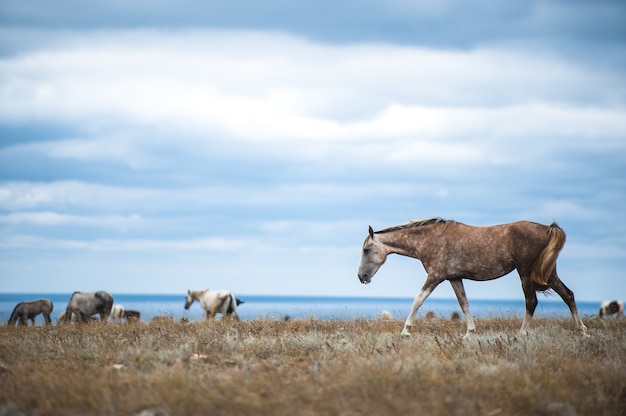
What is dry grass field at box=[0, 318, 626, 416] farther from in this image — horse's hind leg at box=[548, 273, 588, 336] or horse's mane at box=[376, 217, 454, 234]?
horse's mane at box=[376, 217, 454, 234]

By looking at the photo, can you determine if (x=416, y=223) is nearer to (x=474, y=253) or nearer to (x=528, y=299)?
(x=474, y=253)

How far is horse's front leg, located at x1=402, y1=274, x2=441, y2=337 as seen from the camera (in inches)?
494

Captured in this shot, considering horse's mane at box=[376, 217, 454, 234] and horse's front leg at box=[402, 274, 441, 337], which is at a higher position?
horse's mane at box=[376, 217, 454, 234]

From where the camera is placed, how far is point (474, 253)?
42.8 feet

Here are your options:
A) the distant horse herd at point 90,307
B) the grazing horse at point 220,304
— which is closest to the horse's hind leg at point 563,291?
the distant horse herd at point 90,307

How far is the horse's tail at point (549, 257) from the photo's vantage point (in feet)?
40.9

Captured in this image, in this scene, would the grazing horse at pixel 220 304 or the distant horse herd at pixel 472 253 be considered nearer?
the distant horse herd at pixel 472 253

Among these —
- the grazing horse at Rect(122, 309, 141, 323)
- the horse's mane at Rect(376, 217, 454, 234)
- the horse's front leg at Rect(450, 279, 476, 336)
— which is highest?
the horse's mane at Rect(376, 217, 454, 234)

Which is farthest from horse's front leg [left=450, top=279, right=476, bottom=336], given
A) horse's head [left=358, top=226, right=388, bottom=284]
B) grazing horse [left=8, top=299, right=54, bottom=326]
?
grazing horse [left=8, top=299, right=54, bottom=326]

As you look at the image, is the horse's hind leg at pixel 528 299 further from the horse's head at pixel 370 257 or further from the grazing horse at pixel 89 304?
the grazing horse at pixel 89 304

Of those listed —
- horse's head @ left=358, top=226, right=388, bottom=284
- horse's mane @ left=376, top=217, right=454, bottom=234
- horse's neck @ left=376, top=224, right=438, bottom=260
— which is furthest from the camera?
horse's head @ left=358, top=226, right=388, bottom=284

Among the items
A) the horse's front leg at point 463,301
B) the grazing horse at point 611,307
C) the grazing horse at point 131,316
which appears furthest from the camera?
the grazing horse at point 611,307

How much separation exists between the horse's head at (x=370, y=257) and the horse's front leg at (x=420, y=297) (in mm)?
1276

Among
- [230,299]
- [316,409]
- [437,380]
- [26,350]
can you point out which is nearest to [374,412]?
[316,409]
